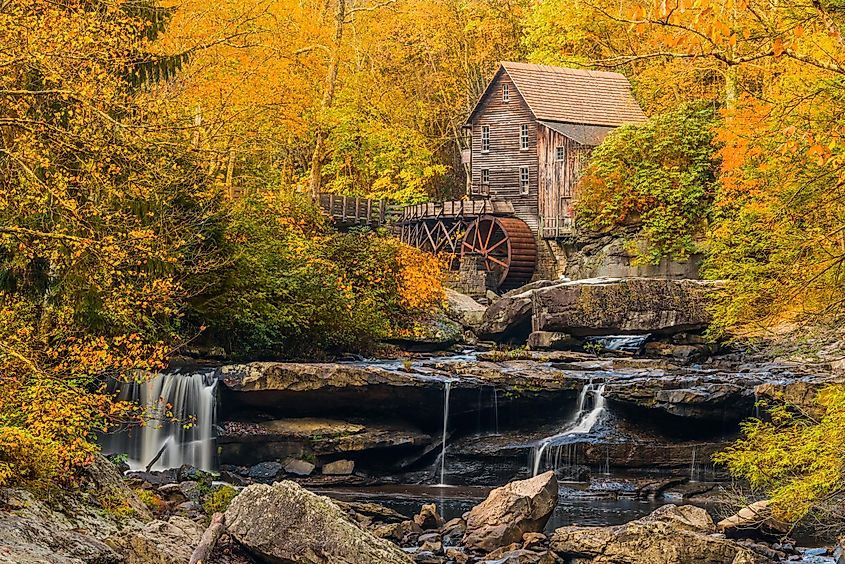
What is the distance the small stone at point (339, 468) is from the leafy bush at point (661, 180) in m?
17.6

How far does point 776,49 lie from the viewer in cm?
596

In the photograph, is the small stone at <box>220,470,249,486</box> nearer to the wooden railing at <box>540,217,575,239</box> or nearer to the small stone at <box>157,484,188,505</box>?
the small stone at <box>157,484,188,505</box>

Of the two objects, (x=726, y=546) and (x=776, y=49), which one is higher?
(x=776, y=49)

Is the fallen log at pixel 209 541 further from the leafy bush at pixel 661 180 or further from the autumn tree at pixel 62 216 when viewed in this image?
the leafy bush at pixel 661 180

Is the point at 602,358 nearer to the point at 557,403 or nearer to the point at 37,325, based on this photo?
the point at 557,403

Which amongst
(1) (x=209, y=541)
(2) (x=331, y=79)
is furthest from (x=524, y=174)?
(1) (x=209, y=541)

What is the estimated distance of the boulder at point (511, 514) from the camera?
12.3 meters

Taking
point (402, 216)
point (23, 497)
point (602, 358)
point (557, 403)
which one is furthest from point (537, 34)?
point (23, 497)

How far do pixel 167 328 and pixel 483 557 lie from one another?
25.6 feet

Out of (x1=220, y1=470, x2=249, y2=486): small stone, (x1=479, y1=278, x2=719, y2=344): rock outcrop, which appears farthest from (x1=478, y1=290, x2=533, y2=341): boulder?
(x1=220, y1=470, x2=249, y2=486): small stone

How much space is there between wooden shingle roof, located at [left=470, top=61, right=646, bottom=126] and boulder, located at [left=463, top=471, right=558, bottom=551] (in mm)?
29972

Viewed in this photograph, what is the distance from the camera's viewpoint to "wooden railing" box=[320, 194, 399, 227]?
3624cm

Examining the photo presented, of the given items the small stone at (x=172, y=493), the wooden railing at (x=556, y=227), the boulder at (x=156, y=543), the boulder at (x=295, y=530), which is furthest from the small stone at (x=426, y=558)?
the wooden railing at (x=556, y=227)

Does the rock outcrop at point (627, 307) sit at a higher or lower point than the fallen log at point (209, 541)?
higher
